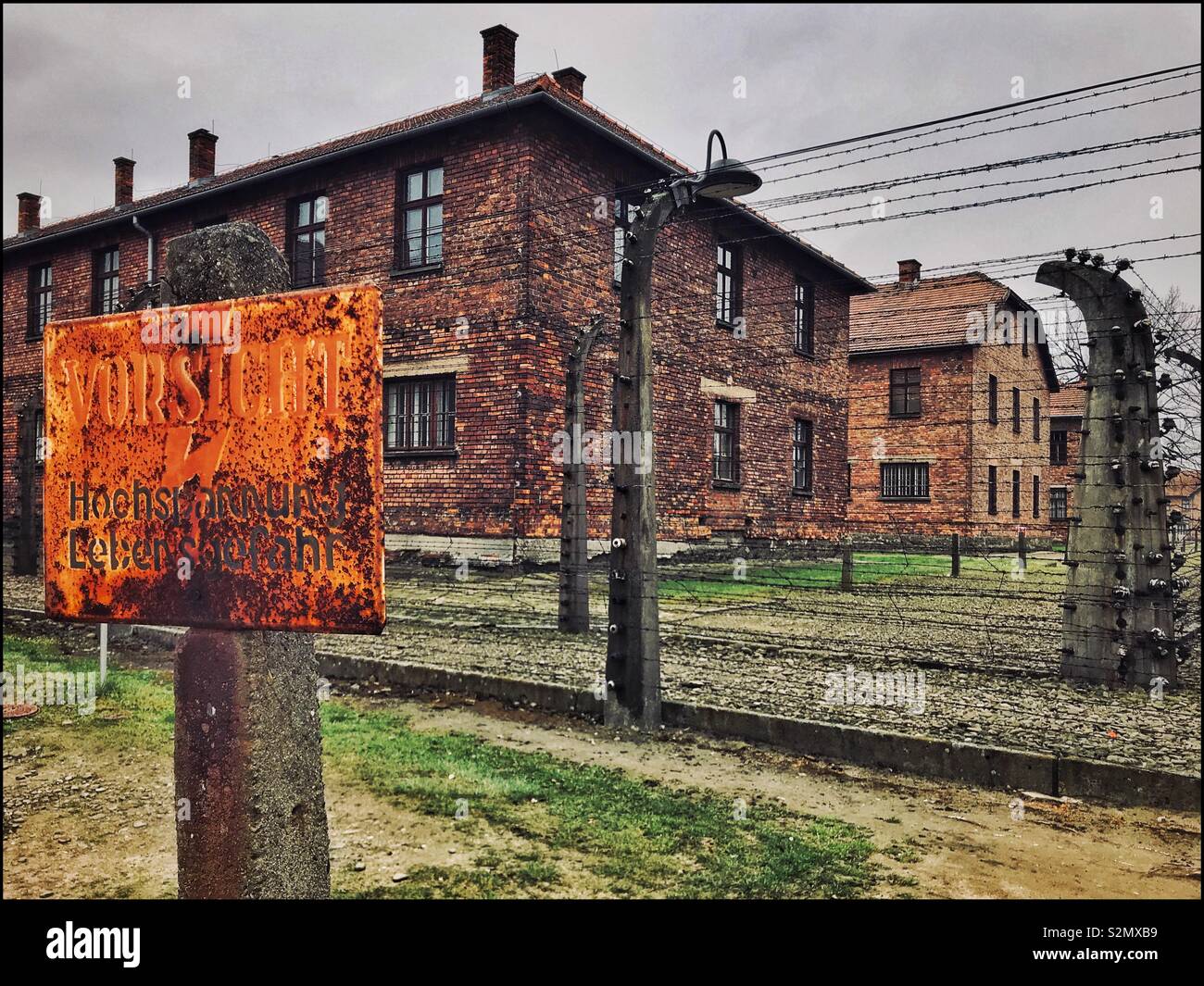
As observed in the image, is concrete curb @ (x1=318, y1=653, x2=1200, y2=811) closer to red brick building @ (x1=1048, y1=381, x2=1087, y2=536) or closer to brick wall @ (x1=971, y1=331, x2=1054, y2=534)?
Answer: brick wall @ (x1=971, y1=331, x2=1054, y2=534)

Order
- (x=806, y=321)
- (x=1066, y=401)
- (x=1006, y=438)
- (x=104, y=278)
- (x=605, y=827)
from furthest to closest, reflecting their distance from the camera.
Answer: (x=1066, y=401) → (x=1006, y=438) → (x=806, y=321) → (x=104, y=278) → (x=605, y=827)

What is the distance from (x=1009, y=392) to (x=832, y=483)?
39.5 ft

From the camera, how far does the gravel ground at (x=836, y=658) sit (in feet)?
17.4

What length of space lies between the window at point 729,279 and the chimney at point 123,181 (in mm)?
15179

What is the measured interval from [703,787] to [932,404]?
79.7 ft

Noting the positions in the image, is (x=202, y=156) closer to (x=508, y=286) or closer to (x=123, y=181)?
(x=123, y=181)

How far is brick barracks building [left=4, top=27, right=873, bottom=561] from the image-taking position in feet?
42.9

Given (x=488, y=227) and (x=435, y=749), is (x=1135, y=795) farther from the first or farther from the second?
(x=488, y=227)

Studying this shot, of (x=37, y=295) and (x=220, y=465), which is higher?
(x=37, y=295)

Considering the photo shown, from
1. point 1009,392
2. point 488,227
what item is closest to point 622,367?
point 488,227

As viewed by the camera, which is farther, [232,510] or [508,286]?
[508,286]

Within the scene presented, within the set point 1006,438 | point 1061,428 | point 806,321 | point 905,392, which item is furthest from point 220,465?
point 1061,428

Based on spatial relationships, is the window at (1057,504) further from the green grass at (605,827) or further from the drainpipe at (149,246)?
the green grass at (605,827)

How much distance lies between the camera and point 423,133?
13.8 metres
